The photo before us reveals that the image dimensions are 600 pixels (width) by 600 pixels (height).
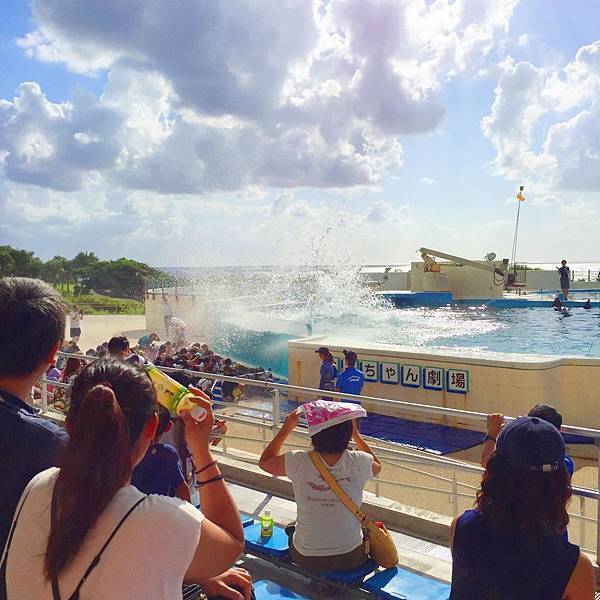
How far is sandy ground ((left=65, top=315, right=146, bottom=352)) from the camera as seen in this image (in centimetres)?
2030

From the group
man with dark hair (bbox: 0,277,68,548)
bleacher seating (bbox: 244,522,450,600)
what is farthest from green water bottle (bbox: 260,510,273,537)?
man with dark hair (bbox: 0,277,68,548)

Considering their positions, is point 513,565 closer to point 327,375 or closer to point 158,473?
point 158,473

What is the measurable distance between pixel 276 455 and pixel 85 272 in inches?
2420

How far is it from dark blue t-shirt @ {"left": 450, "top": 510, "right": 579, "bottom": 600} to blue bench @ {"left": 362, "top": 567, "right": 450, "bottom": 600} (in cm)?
135

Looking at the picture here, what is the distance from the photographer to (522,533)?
5.84 ft

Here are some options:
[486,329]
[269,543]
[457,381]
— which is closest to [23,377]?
[269,543]

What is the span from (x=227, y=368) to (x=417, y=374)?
142 inches

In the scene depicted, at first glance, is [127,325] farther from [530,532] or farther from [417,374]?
[530,532]

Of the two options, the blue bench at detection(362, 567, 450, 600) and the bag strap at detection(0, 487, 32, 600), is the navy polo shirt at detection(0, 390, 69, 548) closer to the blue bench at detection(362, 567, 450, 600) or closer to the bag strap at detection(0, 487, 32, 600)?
the bag strap at detection(0, 487, 32, 600)

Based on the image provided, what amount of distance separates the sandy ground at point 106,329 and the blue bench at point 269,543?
51.6ft

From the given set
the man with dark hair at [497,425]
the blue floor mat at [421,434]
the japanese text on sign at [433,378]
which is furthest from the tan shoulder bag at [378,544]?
the japanese text on sign at [433,378]

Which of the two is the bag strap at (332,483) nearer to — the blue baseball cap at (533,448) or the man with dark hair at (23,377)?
the blue baseball cap at (533,448)

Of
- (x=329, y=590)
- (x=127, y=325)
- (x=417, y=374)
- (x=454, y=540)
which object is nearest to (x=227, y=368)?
(x=417, y=374)

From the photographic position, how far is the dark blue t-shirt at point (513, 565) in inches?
68.7
